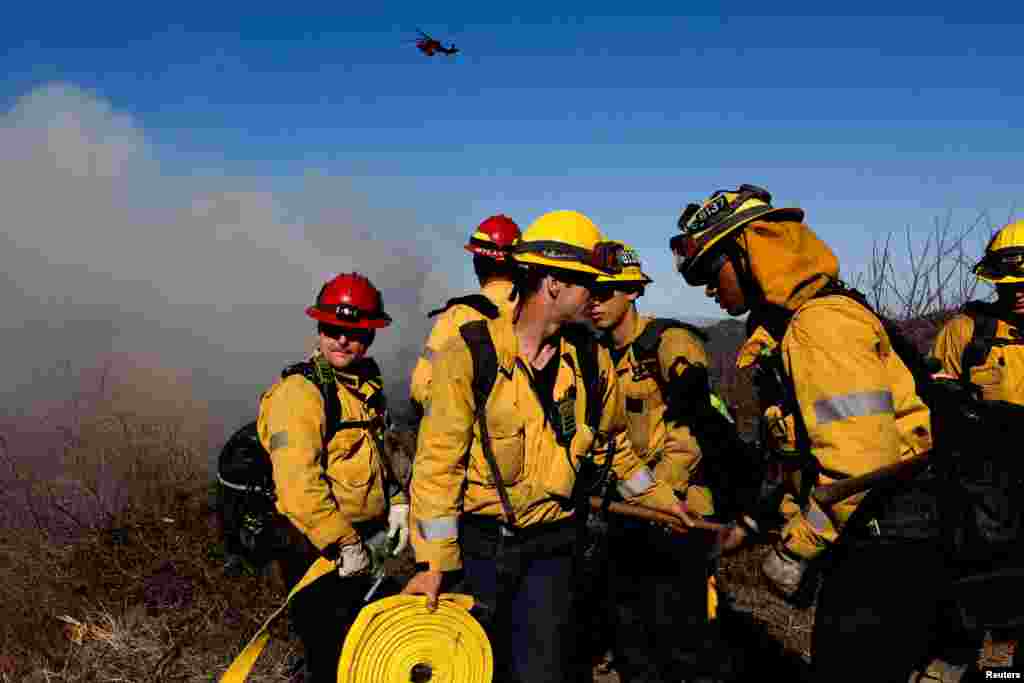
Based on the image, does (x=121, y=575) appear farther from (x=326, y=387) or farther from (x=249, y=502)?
(x=326, y=387)

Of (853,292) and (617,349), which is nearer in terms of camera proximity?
(853,292)

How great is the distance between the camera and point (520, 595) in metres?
2.96

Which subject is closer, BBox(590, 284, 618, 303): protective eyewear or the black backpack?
the black backpack

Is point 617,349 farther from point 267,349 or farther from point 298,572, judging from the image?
point 267,349

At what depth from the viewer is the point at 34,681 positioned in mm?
4266

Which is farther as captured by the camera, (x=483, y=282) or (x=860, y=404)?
(x=483, y=282)

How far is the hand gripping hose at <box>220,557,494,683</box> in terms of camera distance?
2684mm

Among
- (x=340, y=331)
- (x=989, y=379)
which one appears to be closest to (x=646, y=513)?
(x=340, y=331)

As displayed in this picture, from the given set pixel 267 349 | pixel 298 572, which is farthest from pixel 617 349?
pixel 267 349

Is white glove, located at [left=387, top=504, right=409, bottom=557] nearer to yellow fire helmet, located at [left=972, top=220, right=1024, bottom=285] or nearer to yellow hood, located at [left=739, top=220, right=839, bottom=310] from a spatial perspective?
yellow hood, located at [left=739, top=220, right=839, bottom=310]

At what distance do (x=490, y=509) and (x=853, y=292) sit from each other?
1.72 m

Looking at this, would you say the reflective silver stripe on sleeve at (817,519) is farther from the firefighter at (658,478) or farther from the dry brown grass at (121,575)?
the dry brown grass at (121,575)

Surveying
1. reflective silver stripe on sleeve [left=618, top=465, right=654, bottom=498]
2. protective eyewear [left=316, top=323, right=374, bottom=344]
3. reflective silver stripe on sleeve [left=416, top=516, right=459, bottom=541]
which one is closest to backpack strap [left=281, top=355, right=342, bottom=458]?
protective eyewear [left=316, top=323, right=374, bottom=344]

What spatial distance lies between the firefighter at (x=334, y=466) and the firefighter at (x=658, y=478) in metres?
1.49
